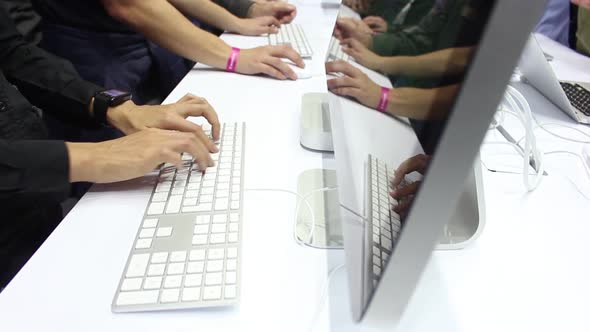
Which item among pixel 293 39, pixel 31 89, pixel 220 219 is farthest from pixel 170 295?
pixel 293 39

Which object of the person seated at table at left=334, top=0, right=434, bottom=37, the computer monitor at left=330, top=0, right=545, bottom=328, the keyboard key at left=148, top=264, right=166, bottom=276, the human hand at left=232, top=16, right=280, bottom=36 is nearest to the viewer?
the computer monitor at left=330, top=0, right=545, bottom=328

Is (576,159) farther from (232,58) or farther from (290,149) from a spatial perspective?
(232,58)

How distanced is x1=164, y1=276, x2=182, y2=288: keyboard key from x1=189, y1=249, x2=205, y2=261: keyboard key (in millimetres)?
28

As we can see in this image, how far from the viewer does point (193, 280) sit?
0.43m

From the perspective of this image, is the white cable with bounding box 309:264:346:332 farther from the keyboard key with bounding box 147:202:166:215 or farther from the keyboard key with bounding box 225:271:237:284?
the keyboard key with bounding box 147:202:166:215

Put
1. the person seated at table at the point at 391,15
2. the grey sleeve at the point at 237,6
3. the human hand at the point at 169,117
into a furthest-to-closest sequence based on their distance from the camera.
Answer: the grey sleeve at the point at 237,6
the human hand at the point at 169,117
the person seated at table at the point at 391,15

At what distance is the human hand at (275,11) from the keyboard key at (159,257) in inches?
40.0

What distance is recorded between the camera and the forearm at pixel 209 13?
1225 mm

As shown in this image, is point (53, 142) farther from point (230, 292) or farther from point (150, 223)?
point (230, 292)

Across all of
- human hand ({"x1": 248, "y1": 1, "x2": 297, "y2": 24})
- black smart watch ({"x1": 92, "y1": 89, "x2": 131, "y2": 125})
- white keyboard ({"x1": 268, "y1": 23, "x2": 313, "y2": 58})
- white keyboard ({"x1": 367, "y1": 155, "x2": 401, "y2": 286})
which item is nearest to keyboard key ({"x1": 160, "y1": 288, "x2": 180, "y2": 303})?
white keyboard ({"x1": 367, "y1": 155, "x2": 401, "y2": 286})

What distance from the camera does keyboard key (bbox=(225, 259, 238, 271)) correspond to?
445 millimetres

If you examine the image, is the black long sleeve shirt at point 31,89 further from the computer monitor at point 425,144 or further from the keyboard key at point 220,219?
the computer monitor at point 425,144

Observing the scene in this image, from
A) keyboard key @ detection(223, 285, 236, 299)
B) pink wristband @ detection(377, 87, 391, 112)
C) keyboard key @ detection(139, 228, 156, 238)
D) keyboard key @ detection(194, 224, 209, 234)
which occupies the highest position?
pink wristband @ detection(377, 87, 391, 112)

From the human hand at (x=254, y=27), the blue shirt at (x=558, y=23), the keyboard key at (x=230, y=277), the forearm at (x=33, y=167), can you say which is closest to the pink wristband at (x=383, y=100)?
the keyboard key at (x=230, y=277)
